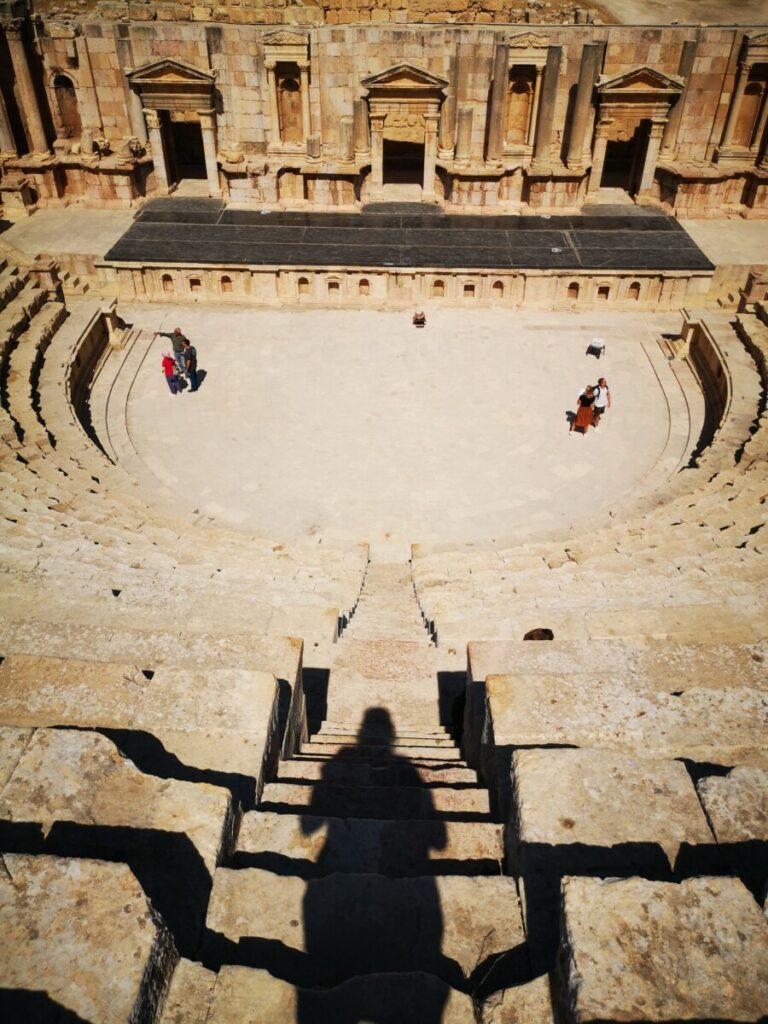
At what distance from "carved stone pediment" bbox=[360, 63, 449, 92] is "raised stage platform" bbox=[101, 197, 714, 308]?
428 cm

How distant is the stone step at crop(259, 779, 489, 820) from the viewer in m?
6.34

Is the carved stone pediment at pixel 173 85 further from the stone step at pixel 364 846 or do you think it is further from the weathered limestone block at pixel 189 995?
the weathered limestone block at pixel 189 995

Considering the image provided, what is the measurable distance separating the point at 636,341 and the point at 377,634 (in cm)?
1471

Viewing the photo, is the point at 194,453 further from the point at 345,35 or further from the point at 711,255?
the point at 711,255

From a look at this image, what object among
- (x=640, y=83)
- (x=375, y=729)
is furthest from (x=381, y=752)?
(x=640, y=83)

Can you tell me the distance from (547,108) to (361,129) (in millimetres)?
5985

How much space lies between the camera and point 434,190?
2669 centimetres

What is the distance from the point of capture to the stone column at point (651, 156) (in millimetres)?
25906

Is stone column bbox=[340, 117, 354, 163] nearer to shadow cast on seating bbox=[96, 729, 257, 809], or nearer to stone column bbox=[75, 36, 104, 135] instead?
stone column bbox=[75, 36, 104, 135]

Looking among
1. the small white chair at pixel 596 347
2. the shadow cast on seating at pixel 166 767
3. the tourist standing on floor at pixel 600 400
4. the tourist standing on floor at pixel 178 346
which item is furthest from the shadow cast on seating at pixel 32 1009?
the small white chair at pixel 596 347

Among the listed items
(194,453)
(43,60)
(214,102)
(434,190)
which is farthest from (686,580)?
(43,60)

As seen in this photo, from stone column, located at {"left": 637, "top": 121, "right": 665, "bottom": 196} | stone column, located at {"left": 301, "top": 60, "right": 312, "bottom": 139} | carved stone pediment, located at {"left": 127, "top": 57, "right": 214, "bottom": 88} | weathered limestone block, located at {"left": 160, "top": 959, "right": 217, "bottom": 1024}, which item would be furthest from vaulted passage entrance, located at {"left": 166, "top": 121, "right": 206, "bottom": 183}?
weathered limestone block, located at {"left": 160, "top": 959, "right": 217, "bottom": 1024}

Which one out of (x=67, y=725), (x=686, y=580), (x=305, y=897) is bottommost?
(x=686, y=580)

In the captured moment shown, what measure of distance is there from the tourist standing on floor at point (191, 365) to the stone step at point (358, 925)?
1624 centimetres
